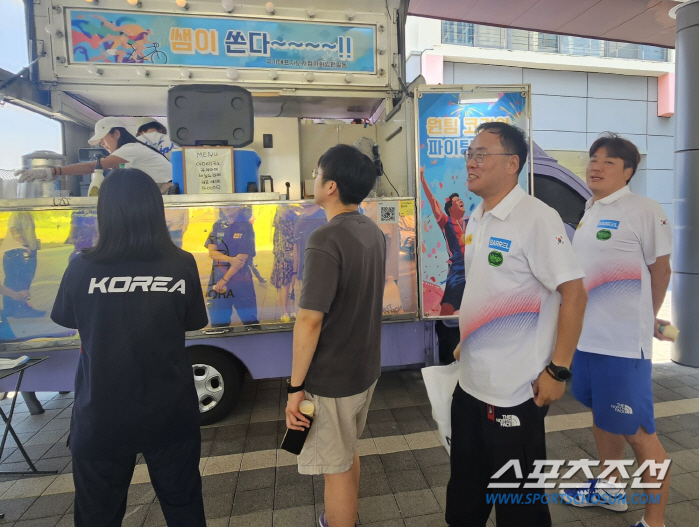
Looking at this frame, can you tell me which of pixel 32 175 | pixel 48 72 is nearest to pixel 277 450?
pixel 32 175

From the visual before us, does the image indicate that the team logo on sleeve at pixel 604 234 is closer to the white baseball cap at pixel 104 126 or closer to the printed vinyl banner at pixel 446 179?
the printed vinyl banner at pixel 446 179

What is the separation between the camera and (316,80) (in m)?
3.92

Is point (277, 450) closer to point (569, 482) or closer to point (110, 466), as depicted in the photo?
point (110, 466)

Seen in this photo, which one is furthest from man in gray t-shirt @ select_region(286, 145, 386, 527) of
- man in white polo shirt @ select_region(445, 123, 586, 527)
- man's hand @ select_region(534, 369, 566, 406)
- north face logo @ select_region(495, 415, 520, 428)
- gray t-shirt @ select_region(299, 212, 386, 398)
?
man's hand @ select_region(534, 369, 566, 406)

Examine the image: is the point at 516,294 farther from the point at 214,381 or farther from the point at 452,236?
the point at 214,381

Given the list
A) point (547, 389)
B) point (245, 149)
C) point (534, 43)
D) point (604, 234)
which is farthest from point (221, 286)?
point (534, 43)

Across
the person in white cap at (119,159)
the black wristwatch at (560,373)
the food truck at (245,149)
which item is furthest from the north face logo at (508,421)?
the person in white cap at (119,159)

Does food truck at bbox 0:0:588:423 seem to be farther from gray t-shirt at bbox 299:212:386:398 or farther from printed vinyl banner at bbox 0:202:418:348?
gray t-shirt at bbox 299:212:386:398

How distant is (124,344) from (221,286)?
173cm

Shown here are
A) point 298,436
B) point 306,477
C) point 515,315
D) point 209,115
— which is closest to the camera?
point 515,315

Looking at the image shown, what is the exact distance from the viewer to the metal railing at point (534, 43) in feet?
29.3

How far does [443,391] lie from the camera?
81.4 inches

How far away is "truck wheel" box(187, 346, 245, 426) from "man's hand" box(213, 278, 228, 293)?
1.76ft

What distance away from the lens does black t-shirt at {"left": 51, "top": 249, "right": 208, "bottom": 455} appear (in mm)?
1584
